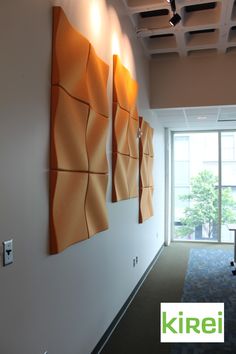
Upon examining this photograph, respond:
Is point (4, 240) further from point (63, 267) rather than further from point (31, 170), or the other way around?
point (63, 267)

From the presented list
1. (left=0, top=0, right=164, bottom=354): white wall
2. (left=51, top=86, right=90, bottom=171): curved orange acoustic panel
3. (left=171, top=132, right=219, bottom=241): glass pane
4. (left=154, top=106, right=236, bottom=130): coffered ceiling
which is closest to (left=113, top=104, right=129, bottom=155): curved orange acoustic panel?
(left=0, top=0, right=164, bottom=354): white wall

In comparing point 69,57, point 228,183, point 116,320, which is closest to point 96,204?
point 69,57

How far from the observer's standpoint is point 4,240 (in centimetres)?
158

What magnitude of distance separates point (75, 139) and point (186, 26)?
2922 mm

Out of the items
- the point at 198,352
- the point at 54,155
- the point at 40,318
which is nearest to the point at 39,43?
the point at 54,155

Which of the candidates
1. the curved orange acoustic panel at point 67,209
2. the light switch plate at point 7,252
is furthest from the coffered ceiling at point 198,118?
the light switch plate at point 7,252

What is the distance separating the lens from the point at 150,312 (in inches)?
147

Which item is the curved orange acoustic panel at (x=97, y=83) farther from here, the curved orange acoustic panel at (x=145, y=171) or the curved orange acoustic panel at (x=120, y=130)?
the curved orange acoustic panel at (x=145, y=171)

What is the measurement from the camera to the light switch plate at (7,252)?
1.58 meters

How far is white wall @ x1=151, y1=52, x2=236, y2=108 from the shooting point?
5.43 metres

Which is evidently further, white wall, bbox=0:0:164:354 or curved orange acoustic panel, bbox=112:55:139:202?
curved orange acoustic panel, bbox=112:55:139:202

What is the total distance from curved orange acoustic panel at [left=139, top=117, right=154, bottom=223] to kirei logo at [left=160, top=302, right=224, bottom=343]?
1.37 m

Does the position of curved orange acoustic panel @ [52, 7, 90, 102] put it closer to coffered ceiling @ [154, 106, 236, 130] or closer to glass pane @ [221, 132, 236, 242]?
coffered ceiling @ [154, 106, 236, 130]

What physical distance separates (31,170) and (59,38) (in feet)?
2.94
